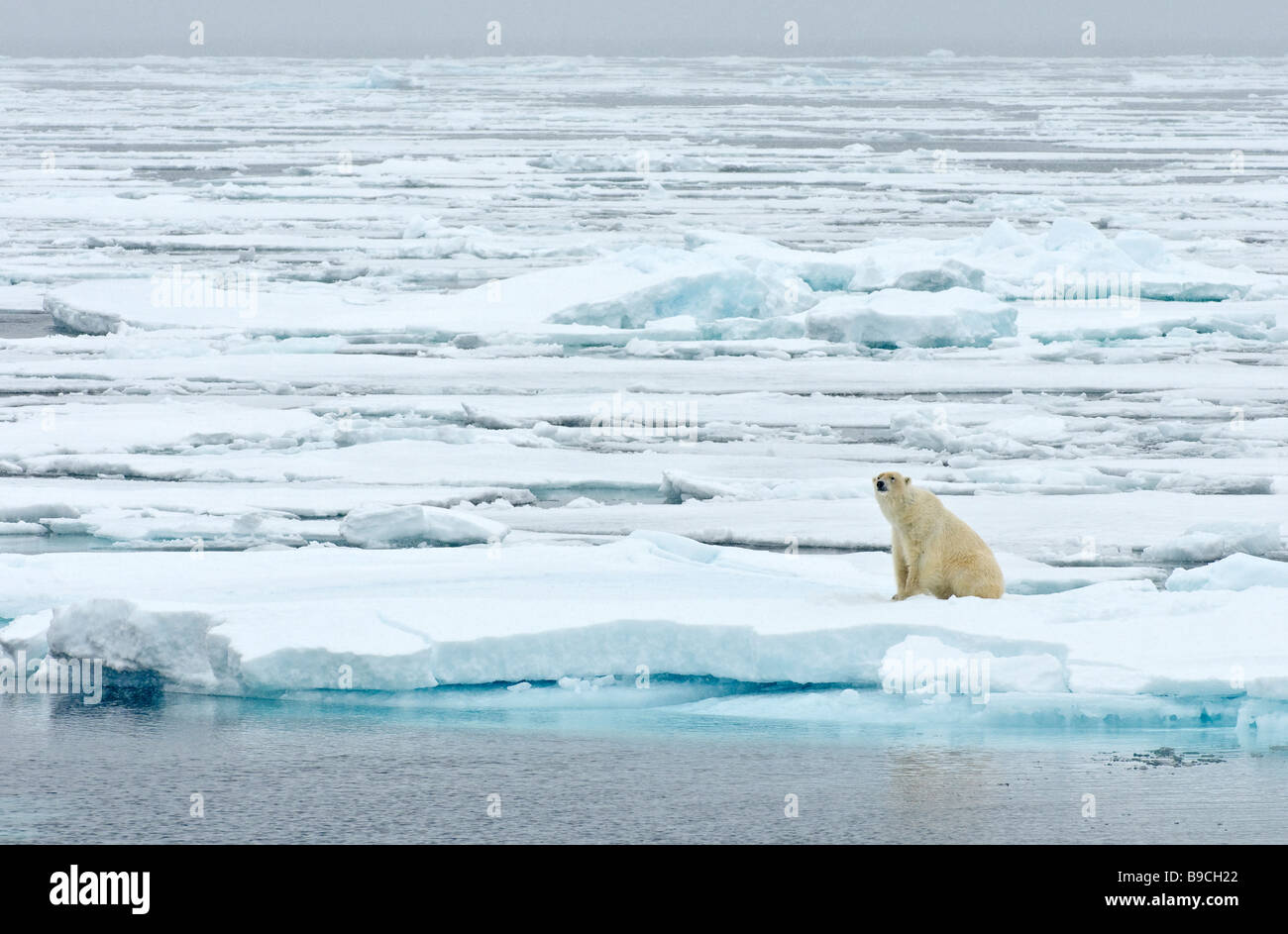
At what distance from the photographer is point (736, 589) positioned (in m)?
5.30

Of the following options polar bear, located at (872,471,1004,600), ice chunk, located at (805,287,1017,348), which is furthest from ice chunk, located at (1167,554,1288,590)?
ice chunk, located at (805,287,1017,348)

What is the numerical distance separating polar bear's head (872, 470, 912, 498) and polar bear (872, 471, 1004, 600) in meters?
0.02

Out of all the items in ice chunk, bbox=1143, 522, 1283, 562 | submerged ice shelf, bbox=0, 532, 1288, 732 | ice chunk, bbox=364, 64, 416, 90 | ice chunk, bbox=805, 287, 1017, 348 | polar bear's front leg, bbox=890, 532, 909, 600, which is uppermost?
ice chunk, bbox=364, 64, 416, 90

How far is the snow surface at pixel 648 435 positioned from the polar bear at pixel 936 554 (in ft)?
0.55

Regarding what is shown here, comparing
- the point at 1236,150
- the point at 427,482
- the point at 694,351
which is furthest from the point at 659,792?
the point at 1236,150

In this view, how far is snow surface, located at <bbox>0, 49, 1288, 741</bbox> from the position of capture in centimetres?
471

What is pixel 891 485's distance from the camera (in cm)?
496

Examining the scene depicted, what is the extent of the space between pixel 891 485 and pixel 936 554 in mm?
269

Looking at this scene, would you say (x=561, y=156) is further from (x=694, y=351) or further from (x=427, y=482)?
(x=427, y=482)

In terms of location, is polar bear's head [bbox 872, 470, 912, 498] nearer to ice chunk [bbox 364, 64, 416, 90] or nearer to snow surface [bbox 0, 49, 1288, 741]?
snow surface [bbox 0, 49, 1288, 741]

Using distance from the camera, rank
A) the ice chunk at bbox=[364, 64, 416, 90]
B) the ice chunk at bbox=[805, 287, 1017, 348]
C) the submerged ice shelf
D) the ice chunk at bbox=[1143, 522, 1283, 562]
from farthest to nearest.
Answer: the ice chunk at bbox=[364, 64, 416, 90] → the ice chunk at bbox=[805, 287, 1017, 348] → the ice chunk at bbox=[1143, 522, 1283, 562] → the submerged ice shelf

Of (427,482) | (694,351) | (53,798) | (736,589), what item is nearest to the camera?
(53,798)

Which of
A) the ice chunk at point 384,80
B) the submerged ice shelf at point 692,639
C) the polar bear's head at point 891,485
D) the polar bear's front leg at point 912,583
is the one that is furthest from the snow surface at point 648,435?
the ice chunk at point 384,80

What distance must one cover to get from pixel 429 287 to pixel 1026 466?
7.07 m
